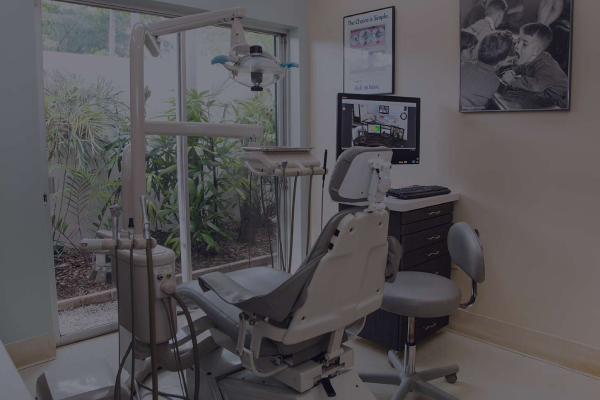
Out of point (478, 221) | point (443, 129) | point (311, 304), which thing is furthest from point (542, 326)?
point (311, 304)

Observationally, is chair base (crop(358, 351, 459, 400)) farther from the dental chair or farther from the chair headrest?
the chair headrest

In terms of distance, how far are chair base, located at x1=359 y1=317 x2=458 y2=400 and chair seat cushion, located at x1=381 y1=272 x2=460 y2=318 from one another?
176 millimetres

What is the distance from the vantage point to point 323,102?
12.0 ft

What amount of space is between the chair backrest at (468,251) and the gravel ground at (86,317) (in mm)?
2189

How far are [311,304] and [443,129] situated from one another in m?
1.84

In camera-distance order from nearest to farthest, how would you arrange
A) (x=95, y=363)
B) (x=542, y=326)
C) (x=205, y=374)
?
(x=95, y=363), (x=205, y=374), (x=542, y=326)

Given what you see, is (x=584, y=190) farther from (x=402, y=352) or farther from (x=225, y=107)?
(x=225, y=107)

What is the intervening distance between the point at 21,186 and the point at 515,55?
2781 mm

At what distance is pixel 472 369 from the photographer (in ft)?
8.34

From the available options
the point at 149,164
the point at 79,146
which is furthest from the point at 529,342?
the point at 79,146

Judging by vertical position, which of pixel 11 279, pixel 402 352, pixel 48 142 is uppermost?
pixel 48 142

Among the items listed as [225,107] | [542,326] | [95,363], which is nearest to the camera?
[95,363]

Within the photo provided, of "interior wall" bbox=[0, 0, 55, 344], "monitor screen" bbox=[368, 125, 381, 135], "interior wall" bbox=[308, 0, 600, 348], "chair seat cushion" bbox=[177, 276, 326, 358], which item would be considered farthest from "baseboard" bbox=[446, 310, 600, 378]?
"interior wall" bbox=[0, 0, 55, 344]

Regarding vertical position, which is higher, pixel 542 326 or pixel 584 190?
pixel 584 190
